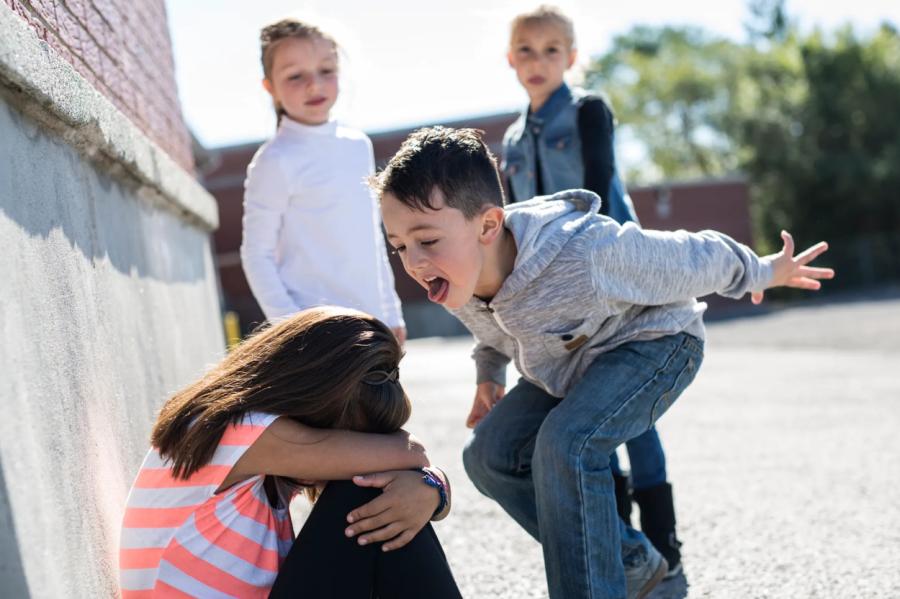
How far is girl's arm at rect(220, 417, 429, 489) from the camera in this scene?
2.32 metres

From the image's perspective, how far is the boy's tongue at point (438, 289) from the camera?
2748 millimetres

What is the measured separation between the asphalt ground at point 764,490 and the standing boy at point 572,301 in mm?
612

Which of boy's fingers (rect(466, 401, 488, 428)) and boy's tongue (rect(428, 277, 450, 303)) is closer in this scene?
boy's tongue (rect(428, 277, 450, 303))

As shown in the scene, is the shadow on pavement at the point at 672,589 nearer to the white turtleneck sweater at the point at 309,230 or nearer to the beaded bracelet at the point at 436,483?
the beaded bracelet at the point at 436,483

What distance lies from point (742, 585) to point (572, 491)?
102 centimetres

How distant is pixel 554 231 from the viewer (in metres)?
2.84

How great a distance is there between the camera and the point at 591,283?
2777mm

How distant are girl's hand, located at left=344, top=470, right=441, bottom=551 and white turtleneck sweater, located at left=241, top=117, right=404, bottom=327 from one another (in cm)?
145

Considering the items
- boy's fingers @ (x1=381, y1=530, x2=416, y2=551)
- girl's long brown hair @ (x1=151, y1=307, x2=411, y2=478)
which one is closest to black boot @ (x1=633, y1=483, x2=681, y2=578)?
girl's long brown hair @ (x1=151, y1=307, x2=411, y2=478)

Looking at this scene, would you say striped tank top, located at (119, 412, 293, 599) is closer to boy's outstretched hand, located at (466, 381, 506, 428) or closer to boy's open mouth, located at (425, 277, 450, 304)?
boy's open mouth, located at (425, 277, 450, 304)

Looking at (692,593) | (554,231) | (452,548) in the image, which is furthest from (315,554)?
(452,548)

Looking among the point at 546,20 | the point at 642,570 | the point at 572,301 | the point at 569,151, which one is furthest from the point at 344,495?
the point at 546,20

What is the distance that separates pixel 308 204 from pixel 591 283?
1376 mm

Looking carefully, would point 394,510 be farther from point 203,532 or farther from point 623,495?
point 623,495
